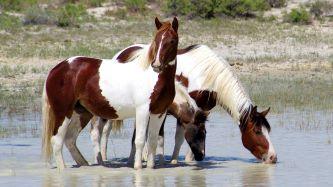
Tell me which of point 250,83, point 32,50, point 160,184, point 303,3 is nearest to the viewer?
point 160,184

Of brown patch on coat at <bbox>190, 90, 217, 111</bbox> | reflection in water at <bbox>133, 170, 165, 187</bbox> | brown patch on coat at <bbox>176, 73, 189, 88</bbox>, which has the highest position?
brown patch on coat at <bbox>176, 73, 189, 88</bbox>

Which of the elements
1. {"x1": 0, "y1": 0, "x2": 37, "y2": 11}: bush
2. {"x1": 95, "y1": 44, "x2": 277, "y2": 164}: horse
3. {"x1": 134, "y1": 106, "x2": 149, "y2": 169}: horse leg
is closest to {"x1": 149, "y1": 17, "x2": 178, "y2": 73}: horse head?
{"x1": 134, "y1": 106, "x2": 149, "y2": 169}: horse leg

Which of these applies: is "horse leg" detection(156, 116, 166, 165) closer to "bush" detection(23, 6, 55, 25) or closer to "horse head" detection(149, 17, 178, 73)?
"horse head" detection(149, 17, 178, 73)

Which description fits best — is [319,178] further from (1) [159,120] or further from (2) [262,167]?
(1) [159,120]

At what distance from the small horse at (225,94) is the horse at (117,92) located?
109cm

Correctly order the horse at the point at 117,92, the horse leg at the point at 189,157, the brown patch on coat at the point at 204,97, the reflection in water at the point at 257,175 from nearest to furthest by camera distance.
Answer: the reflection in water at the point at 257,175 < the horse at the point at 117,92 < the brown patch on coat at the point at 204,97 < the horse leg at the point at 189,157

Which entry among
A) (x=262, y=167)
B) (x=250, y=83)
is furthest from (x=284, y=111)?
(x=262, y=167)

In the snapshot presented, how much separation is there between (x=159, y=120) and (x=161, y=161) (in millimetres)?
922

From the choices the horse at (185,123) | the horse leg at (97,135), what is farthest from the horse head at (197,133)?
the horse leg at (97,135)

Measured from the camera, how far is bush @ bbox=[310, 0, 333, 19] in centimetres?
3466

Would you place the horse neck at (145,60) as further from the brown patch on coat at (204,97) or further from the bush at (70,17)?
the bush at (70,17)

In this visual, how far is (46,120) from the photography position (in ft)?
36.5

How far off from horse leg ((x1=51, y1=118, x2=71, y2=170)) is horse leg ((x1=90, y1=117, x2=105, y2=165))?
1.92ft

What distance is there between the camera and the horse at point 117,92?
1061cm
